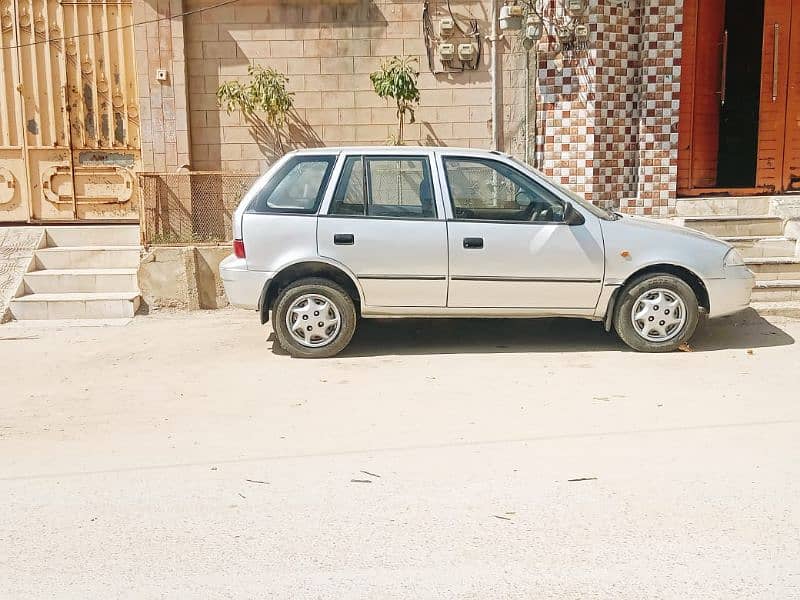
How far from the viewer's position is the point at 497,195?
6965mm

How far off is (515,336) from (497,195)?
1518 millimetres

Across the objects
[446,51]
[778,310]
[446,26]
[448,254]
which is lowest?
[778,310]

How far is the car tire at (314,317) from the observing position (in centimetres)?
692

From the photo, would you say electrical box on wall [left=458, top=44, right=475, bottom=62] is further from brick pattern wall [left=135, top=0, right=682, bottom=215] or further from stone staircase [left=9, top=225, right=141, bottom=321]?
stone staircase [left=9, top=225, right=141, bottom=321]

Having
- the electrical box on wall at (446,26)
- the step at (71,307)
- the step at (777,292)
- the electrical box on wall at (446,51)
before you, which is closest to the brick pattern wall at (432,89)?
the electrical box on wall at (446,26)

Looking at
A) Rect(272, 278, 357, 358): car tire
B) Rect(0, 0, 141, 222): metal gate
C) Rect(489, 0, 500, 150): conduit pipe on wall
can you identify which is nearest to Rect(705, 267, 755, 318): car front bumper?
Rect(272, 278, 357, 358): car tire

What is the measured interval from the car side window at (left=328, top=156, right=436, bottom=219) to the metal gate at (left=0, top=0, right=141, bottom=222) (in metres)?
4.51

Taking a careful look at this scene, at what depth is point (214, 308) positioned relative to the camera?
941 centimetres

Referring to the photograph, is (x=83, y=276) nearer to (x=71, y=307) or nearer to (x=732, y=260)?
(x=71, y=307)

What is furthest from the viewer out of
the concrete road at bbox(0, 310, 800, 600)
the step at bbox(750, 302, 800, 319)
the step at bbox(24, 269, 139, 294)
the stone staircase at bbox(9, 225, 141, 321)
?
the step at bbox(24, 269, 139, 294)

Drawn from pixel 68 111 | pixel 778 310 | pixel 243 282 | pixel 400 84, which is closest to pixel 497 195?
pixel 243 282

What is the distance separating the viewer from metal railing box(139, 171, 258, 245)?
30.7 ft

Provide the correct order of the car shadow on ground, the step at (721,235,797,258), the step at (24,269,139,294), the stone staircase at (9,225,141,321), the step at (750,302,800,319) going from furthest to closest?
the step at (721,235,797,258) < the step at (24,269,139,294) < the stone staircase at (9,225,141,321) < the step at (750,302,800,319) < the car shadow on ground

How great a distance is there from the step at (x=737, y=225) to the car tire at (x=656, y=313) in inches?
113
